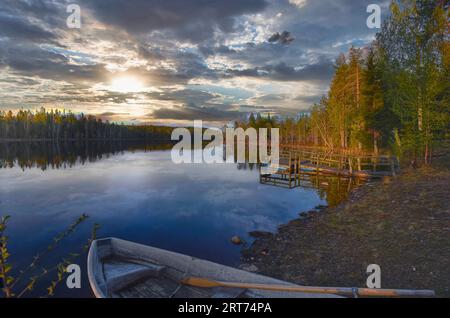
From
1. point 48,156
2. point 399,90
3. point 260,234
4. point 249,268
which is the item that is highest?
point 399,90

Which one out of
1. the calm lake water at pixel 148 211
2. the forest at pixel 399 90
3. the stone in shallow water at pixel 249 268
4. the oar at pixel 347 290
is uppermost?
the forest at pixel 399 90

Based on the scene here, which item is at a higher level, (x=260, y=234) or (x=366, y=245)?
(x=366, y=245)

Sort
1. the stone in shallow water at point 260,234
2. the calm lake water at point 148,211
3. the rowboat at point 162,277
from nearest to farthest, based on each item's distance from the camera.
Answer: the rowboat at point 162,277 → the calm lake water at point 148,211 → the stone in shallow water at point 260,234

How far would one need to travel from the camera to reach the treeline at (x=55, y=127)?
4818 inches

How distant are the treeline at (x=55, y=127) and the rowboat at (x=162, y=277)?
14823cm

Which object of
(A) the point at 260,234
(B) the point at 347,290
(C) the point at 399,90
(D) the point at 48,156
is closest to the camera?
(B) the point at 347,290

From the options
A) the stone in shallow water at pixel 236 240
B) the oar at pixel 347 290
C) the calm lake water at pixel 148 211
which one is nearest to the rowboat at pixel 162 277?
the oar at pixel 347 290

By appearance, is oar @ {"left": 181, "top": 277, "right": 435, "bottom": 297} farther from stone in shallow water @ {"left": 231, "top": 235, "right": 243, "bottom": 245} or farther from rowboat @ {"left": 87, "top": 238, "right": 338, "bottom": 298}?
stone in shallow water @ {"left": 231, "top": 235, "right": 243, "bottom": 245}

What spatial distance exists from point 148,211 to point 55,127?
142 m

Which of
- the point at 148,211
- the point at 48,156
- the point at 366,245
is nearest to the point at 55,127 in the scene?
the point at 48,156

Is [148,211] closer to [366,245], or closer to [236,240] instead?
[236,240]

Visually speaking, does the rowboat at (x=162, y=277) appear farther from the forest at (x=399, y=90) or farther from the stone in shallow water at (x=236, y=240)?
the forest at (x=399, y=90)

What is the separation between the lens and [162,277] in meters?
6.48
